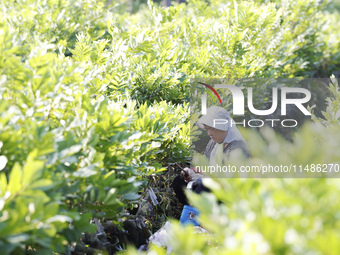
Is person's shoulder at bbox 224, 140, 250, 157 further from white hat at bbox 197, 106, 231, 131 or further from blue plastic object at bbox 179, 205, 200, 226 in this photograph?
blue plastic object at bbox 179, 205, 200, 226

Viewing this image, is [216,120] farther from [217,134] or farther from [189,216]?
[189,216]

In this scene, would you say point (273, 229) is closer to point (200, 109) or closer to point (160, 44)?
point (200, 109)

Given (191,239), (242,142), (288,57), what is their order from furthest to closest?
(288,57) → (242,142) → (191,239)

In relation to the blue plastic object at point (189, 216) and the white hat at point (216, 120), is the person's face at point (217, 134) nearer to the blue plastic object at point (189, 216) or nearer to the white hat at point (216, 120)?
the white hat at point (216, 120)

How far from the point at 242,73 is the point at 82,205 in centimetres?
335

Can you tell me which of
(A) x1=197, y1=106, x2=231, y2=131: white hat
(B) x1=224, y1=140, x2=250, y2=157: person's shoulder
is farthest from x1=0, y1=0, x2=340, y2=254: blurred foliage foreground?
(B) x1=224, y1=140, x2=250, y2=157: person's shoulder

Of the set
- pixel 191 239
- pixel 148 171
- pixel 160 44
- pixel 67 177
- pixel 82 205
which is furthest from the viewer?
pixel 160 44

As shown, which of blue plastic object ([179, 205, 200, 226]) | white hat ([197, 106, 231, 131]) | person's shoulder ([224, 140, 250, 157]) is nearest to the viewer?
blue plastic object ([179, 205, 200, 226])

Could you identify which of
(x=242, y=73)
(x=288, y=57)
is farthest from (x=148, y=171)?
(x=288, y=57)

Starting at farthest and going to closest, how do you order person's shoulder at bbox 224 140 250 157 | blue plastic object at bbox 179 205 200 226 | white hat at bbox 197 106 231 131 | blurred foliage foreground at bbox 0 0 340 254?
white hat at bbox 197 106 231 131 → person's shoulder at bbox 224 140 250 157 → blue plastic object at bbox 179 205 200 226 → blurred foliage foreground at bbox 0 0 340 254

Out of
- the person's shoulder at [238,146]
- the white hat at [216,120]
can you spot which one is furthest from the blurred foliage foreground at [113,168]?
the person's shoulder at [238,146]

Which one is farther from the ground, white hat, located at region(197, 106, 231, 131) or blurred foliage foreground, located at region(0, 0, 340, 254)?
blurred foliage foreground, located at region(0, 0, 340, 254)

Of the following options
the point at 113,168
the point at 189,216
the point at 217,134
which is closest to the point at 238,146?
the point at 217,134

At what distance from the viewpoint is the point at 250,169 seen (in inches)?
74.0
